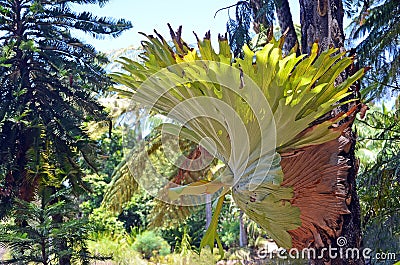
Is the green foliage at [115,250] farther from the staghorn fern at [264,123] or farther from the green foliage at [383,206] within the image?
the staghorn fern at [264,123]

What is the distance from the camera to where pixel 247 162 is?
0.61 metres

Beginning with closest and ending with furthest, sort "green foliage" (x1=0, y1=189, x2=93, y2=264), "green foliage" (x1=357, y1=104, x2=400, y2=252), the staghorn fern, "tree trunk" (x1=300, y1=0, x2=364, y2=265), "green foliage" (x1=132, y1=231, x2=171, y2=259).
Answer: the staghorn fern
"tree trunk" (x1=300, y1=0, x2=364, y2=265)
"green foliage" (x1=0, y1=189, x2=93, y2=264)
"green foliage" (x1=357, y1=104, x2=400, y2=252)
"green foliage" (x1=132, y1=231, x2=171, y2=259)

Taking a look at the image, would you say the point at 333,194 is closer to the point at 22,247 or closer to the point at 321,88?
the point at 321,88

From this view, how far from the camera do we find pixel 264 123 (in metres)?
0.60

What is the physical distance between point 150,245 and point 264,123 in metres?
5.99

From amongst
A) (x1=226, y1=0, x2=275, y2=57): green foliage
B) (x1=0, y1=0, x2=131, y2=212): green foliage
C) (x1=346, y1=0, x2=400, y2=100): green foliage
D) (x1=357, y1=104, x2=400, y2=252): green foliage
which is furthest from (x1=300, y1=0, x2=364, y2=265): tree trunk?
(x1=346, y1=0, x2=400, y2=100): green foliage

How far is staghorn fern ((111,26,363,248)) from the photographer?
595 millimetres

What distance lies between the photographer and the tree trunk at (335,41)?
71 centimetres

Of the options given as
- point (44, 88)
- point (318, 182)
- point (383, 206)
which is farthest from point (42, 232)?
point (383, 206)

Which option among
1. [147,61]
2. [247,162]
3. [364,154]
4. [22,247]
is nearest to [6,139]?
[22,247]

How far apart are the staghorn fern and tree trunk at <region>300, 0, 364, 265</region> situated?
0.05 meters

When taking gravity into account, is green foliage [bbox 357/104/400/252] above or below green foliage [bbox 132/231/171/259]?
above

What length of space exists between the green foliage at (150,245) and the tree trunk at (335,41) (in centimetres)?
567

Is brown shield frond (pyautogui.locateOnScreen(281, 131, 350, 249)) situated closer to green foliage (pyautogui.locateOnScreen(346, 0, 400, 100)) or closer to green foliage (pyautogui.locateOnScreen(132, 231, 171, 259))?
green foliage (pyautogui.locateOnScreen(346, 0, 400, 100))
